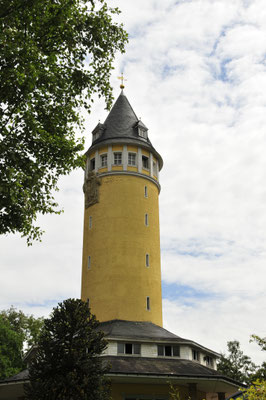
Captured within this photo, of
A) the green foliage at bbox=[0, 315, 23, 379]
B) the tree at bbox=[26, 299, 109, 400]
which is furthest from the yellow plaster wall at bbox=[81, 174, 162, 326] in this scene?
the green foliage at bbox=[0, 315, 23, 379]

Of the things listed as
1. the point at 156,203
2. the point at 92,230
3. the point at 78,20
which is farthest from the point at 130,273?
the point at 78,20

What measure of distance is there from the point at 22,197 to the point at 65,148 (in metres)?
2.77

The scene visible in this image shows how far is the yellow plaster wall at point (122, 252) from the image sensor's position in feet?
106

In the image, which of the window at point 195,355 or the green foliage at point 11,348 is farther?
the green foliage at point 11,348

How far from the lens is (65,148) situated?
16.9m

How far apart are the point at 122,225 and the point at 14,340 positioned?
2054 centimetres

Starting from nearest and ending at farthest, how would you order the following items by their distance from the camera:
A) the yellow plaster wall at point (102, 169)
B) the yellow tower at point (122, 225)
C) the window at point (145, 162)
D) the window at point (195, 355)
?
the window at point (195, 355) → the yellow tower at point (122, 225) → the yellow plaster wall at point (102, 169) → the window at point (145, 162)

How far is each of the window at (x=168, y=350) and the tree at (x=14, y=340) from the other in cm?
2196

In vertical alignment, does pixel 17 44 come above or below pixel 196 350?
above

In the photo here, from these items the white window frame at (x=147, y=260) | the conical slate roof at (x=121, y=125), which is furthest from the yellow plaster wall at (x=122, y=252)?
the conical slate roof at (x=121, y=125)

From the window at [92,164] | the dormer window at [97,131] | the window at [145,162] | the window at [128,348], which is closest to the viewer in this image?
the window at [128,348]

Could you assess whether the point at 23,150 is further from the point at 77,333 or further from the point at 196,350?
the point at 196,350

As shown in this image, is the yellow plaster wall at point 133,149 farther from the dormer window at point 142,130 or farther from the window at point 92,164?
the window at point 92,164

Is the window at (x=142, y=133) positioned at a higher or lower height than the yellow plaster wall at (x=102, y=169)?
higher
